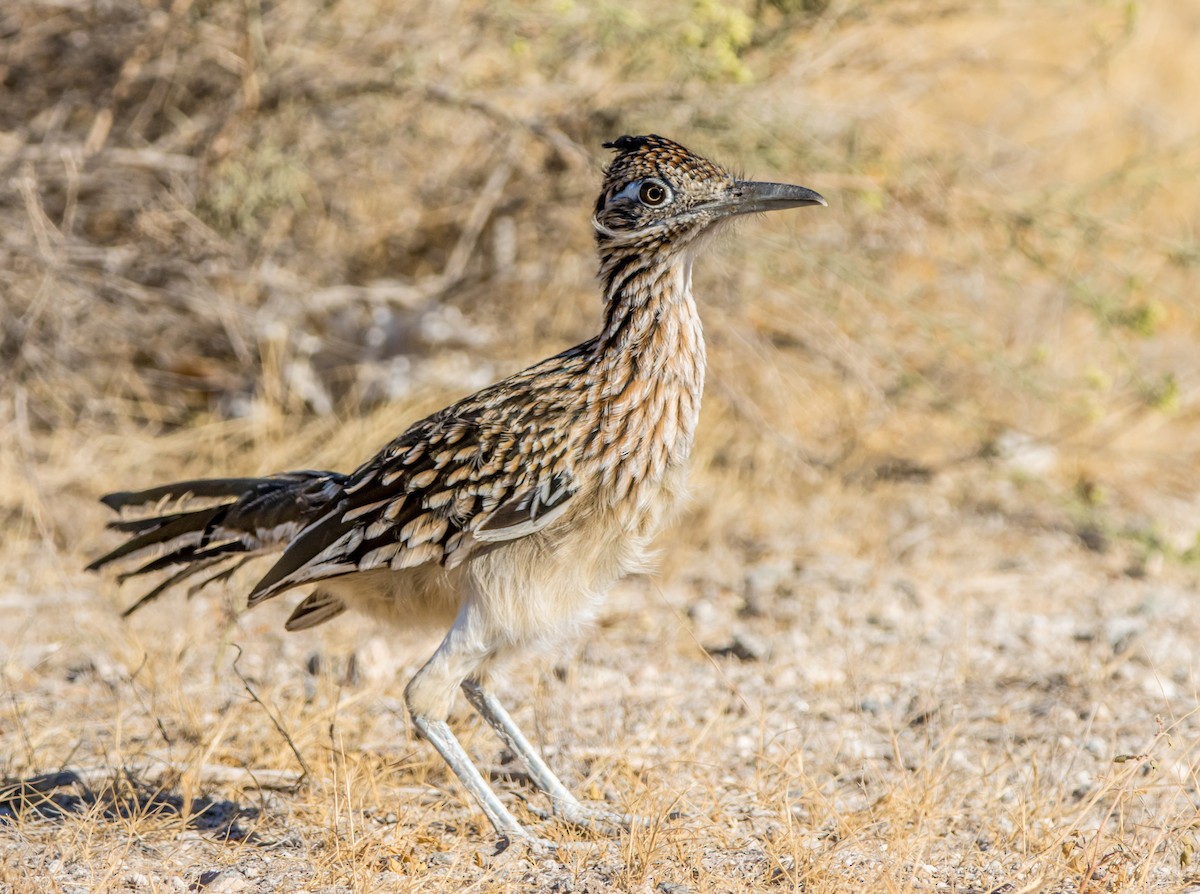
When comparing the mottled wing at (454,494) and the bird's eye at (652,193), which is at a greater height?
the bird's eye at (652,193)

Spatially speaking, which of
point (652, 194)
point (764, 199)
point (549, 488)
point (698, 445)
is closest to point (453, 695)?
point (549, 488)

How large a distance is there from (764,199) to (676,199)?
24cm

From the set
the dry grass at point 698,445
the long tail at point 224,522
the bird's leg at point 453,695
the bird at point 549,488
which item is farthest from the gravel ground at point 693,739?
the long tail at point 224,522

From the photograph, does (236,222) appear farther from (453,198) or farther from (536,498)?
(536,498)

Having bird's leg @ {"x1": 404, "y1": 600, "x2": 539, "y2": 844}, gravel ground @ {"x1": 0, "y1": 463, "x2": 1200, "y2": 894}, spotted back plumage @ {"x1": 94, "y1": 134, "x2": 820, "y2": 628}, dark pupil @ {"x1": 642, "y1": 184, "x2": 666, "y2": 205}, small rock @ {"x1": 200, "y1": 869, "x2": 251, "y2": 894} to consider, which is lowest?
gravel ground @ {"x1": 0, "y1": 463, "x2": 1200, "y2": 894}

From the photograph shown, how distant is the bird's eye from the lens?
382 cm

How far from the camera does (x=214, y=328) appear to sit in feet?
22.7

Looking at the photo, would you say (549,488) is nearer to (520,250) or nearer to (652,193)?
(652,193)

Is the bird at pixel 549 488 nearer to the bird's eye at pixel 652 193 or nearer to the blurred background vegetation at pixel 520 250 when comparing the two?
the bird's eye at pixel 652 193

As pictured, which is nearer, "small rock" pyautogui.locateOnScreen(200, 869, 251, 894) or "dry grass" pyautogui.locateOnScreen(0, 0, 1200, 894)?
"small rock" pyautogui.locateOnScreen(200, 869, 251, 894)

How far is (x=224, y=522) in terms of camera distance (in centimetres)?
414

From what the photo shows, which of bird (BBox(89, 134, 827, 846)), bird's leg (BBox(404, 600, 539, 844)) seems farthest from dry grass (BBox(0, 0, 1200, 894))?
bird (BBox(89, 134, 827, 846))

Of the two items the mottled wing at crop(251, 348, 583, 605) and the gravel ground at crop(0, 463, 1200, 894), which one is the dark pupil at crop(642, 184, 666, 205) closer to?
the mottled wing at crop(251, 348, 583, 605)

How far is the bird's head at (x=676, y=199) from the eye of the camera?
12.5 ft
